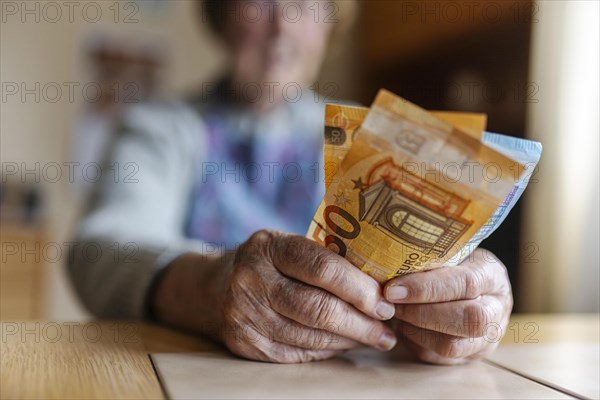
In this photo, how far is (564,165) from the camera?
236cm

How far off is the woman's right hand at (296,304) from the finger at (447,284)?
0.07 feet

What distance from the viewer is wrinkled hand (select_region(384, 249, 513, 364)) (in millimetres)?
576

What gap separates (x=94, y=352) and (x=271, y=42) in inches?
37.4

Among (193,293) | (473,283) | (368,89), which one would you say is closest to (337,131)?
(473,283)

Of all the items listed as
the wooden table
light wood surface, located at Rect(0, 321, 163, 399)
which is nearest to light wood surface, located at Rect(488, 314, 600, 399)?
the wooden table

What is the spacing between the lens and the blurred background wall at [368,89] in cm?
235

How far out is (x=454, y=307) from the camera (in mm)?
591

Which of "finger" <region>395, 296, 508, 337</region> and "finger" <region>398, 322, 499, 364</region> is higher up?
"finger" <region>395, 296, 508, 337</region>

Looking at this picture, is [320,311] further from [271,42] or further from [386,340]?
[271,42]

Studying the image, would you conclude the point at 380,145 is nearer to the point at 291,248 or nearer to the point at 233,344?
the point at 291,248

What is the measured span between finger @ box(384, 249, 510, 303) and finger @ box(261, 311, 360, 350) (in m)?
0.08

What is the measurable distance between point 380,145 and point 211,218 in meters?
0.84

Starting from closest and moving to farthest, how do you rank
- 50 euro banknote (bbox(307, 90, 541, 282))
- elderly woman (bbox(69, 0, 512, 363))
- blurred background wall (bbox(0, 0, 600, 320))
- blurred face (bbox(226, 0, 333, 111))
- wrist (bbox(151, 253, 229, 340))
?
50 euro banknote (bbox(307, 90, 541, 282)), elderly woman (bbox(69, 0, 512, 363)), wrist (bbox(151, 253, 229, 340)), blurred face (bbox(226, 0, 333, 111)), blurred background wall (bbox(0, 0, 600, 320))

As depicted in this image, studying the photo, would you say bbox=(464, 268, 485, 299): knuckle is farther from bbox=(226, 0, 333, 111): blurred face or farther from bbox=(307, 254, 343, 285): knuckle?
bbox=(226, 0, 333, 111): blurred face
